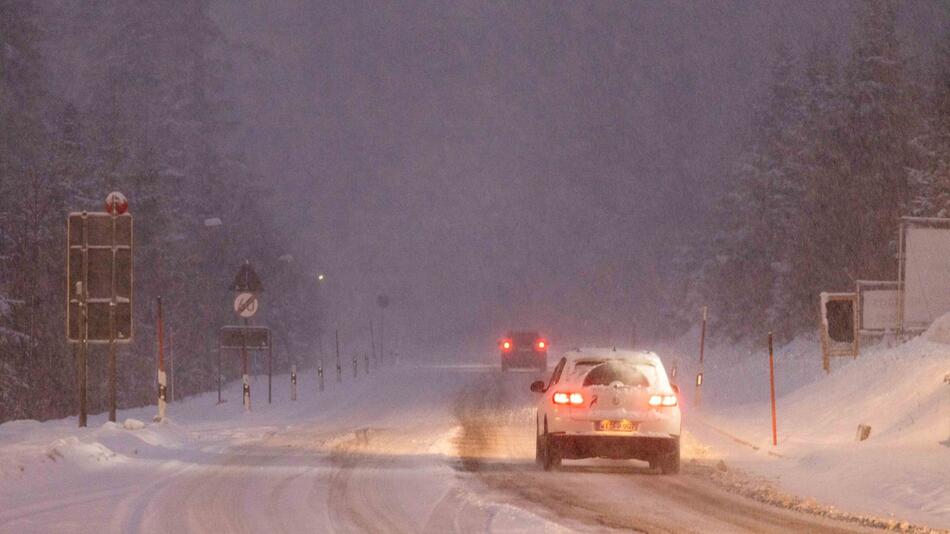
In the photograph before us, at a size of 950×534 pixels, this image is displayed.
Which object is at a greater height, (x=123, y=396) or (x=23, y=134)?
(x=23, y=134)

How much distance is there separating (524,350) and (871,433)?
116 feet

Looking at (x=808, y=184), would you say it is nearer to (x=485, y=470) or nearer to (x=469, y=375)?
(x=469, y=375)

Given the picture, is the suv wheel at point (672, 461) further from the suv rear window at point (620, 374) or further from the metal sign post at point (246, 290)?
the metal sign post at point (246, 290)

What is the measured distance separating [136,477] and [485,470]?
466cm

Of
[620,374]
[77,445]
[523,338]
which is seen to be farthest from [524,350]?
[77,445]

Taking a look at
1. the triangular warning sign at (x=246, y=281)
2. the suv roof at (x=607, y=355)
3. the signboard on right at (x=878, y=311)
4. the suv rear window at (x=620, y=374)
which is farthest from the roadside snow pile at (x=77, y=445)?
the signboard on right at (x=878, y=311)

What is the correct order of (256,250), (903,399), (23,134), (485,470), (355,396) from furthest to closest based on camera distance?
(256,250)
(23,134)
(355,396)
(903,399)
(485,470)

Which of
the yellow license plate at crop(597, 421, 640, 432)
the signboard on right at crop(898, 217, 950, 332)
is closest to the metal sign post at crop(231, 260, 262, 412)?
the signboard on right at crop(898, 217, 950, 332)

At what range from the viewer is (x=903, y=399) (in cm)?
2272

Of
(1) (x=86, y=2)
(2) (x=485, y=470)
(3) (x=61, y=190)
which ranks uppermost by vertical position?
(1) (x=86, y=2)

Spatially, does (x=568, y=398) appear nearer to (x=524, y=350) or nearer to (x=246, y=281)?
(x=246, y=281)

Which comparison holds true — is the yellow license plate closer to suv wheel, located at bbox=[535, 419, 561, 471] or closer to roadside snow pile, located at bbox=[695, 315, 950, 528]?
suv wheel, located at bbox=[535, 419, 561, 471]

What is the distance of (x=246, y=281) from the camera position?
3453cm

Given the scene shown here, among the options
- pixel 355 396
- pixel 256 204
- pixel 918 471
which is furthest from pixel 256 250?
pixel 918 471
